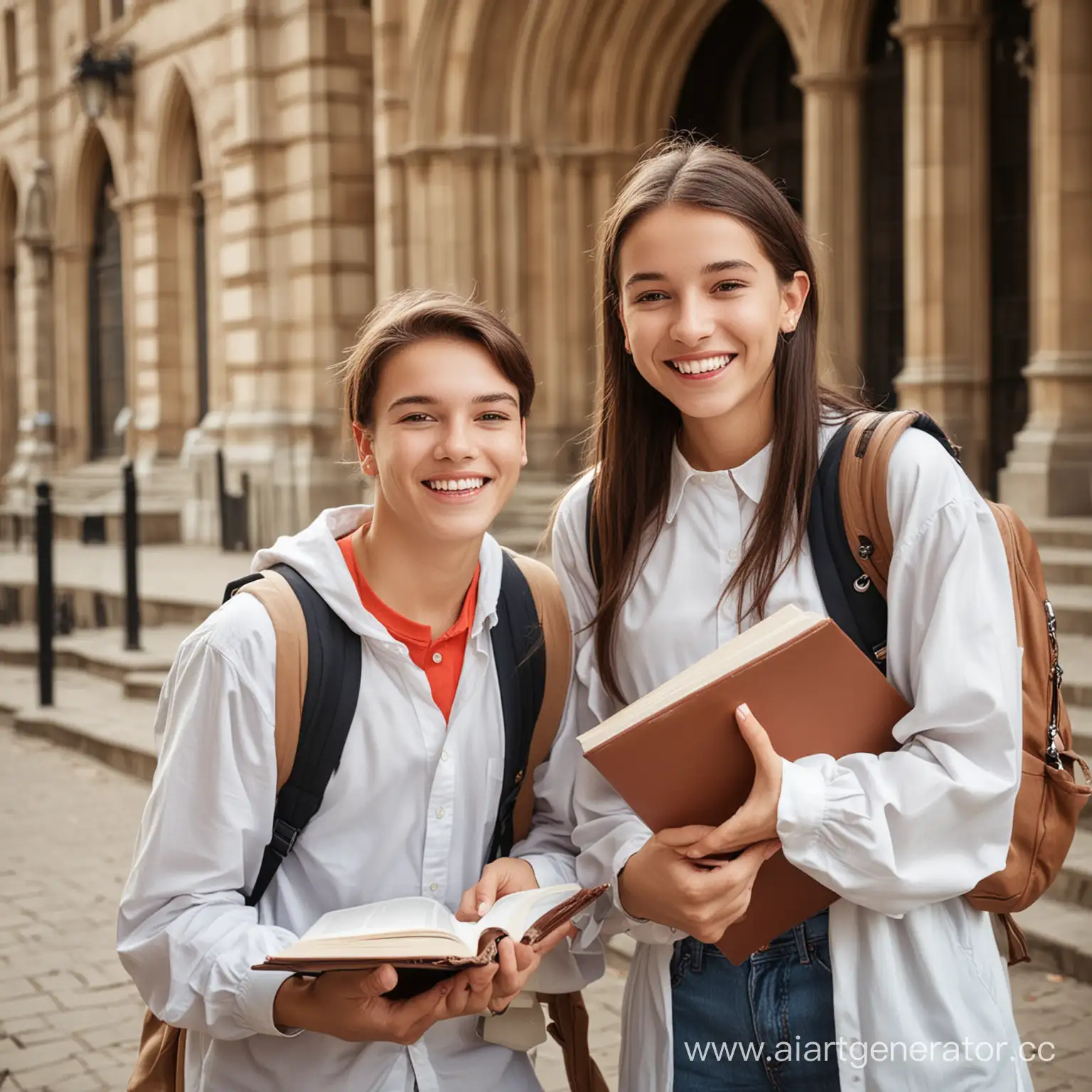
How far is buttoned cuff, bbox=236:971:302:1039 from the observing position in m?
2.01

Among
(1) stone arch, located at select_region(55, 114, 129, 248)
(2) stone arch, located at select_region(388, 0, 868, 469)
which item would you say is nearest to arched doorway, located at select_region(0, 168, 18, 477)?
(1) stone arch, located at select_region(55, 114, 129, 248)

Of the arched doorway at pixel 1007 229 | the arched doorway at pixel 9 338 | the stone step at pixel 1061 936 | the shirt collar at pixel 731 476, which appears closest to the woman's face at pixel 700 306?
the shirt collar at pixel 731 476

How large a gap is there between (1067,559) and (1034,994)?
3549 millimetres

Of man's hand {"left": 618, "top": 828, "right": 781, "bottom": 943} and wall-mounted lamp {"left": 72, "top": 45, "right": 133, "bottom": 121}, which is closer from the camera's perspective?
man's hand {"left": 618, "top": 828, "right": 781, "bottom": 943}

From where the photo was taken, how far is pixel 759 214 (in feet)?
7.14

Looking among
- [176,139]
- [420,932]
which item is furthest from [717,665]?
[176,139]

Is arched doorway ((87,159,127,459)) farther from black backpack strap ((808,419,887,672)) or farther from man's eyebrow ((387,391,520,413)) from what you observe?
black backpack strap ((808,419,887,672))

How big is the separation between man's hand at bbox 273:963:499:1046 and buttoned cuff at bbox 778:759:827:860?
446 mm

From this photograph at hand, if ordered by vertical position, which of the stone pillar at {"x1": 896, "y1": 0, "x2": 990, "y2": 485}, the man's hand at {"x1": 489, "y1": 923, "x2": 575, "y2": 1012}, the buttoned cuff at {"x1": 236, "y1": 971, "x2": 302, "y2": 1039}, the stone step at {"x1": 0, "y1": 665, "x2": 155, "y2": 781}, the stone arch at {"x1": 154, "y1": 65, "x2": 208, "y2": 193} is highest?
the stone arch at {"x1": 154, "y1": 65, "x2": 208, "y2": 193}

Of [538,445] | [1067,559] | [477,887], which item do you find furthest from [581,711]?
[538,445]

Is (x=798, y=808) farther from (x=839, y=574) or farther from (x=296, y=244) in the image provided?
(x=296, y=244)

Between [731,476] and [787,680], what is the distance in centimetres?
45

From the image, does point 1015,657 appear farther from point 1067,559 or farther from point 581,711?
point 1067,559

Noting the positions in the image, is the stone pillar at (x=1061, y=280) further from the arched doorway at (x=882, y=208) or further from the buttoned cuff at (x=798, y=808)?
the buttoned cuff at (x=798, y=808)
